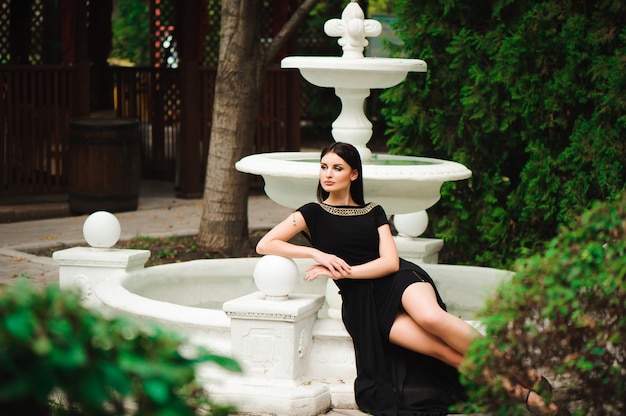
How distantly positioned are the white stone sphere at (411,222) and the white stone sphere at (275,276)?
7.25 feet

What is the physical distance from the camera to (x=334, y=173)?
545 centimetres

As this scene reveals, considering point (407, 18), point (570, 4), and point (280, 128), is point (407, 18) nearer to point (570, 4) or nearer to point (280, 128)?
point (570, 4)

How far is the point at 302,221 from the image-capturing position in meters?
5.48

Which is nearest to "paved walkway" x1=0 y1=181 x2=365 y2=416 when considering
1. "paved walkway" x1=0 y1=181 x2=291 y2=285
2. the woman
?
"paved walkway" x1=0 y1=181 x2=291 y2=285

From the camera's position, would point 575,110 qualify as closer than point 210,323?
No

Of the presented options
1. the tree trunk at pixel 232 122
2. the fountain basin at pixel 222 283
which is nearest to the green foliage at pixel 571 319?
the fountain basin at pixel 222 283

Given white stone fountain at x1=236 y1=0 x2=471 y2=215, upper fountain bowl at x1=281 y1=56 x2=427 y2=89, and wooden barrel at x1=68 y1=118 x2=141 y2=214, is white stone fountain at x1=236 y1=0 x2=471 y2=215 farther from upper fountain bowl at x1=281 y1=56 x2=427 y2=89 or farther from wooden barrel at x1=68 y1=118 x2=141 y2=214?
wooden barrel at x1=68 y1=118 x2=141 y2=214

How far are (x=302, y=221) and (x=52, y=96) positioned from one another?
8.91 m

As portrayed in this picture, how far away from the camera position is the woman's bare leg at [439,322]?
495 cm

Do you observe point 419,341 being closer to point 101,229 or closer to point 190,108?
point 101,229

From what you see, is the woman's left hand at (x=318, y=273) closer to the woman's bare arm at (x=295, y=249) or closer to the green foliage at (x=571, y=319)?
the woman's bare arm at (x=295, y=249)

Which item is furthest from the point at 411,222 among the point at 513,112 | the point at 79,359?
the point at 79,359

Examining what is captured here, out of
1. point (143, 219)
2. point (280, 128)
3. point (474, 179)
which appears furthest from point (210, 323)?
point (280, 128)

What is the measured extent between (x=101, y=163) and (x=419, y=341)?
23.8ft
